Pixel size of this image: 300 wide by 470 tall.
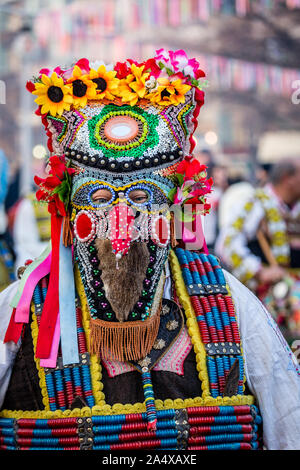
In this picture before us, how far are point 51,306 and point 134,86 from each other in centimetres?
100

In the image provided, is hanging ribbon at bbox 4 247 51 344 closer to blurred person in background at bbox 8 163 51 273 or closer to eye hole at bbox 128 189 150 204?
eye hole at bbox 128 189 150 204

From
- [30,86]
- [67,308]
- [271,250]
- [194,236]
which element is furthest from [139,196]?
[271,250]

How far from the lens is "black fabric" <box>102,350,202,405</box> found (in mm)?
2750

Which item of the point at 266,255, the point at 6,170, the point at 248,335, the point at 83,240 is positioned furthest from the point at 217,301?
the point at 6,170

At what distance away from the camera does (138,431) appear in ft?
8.78

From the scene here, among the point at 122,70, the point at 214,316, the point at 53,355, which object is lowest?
the point at 53,355

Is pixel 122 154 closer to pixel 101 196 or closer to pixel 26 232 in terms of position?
pixel 101 196

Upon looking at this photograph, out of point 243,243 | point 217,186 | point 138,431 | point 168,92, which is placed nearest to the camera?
point 138,431

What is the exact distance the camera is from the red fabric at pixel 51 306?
2.74m

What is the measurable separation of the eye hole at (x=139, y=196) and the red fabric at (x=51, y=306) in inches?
14.3

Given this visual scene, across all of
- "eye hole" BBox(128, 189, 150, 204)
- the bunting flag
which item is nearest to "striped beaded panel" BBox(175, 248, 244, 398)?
"eye hole" BBox(128, 189, 150, 204)

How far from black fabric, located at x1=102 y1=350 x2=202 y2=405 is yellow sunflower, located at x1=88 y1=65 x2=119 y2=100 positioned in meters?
1.17

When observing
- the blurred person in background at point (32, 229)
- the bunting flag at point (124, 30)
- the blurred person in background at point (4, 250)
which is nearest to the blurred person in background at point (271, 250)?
the blurred person in background at point (32, 229)

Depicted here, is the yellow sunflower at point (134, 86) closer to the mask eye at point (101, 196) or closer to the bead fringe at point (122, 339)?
the mask eye at point (101, 196)
